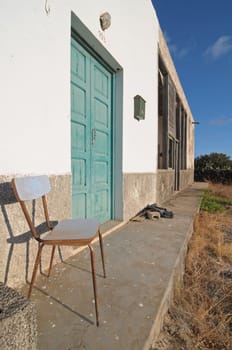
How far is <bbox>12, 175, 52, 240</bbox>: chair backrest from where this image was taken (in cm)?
125

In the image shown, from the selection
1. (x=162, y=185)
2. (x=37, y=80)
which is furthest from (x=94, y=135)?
(x=162, y=185)

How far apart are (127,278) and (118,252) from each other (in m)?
0.51

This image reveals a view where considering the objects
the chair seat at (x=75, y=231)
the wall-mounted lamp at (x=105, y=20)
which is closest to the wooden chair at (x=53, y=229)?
the chair seat at (x=75, y=231)


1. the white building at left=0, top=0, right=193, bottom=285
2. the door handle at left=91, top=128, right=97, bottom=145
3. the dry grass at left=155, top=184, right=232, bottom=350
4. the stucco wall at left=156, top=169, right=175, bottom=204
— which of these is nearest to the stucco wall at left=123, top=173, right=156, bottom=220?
the white building at left=0, top=0, right=193, bottom=285

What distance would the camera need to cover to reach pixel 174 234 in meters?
2.75

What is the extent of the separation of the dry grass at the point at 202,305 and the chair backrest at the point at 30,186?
107cm

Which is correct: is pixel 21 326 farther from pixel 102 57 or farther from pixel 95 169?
pixel 102 57

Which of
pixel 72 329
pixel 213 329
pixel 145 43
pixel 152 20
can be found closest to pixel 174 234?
pixel 213 329

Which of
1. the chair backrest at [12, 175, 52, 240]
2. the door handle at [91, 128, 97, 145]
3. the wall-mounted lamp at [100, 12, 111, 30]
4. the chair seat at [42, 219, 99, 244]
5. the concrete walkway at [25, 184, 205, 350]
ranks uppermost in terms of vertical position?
the wall-mounted lamp at [100, 12, 111, 30]

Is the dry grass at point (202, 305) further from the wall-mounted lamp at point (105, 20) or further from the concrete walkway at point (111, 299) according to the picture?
the wall-mounted lamp at point (105, 20)

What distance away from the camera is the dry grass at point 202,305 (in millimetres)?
1253

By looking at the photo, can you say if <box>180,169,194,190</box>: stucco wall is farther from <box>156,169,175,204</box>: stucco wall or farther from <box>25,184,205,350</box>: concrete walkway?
<box>25,184,205,350</box>: concrete walkway

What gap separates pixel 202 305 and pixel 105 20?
2901 mm

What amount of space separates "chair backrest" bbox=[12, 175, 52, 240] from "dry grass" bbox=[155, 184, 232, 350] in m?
0.97
